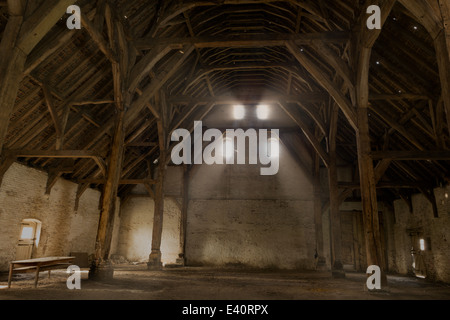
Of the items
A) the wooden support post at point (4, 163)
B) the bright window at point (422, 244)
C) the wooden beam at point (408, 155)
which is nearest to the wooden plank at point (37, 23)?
the wooden support post at point (4, 163)

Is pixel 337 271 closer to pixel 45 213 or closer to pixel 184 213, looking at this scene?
pixel 184 213

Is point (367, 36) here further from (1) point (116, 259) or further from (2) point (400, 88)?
(1) point (116, 259)

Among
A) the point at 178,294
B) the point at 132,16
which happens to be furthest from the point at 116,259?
the point at 132,16

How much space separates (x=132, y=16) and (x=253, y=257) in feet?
38.7

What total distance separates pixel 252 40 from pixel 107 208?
616cm

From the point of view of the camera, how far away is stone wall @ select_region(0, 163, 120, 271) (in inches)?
396

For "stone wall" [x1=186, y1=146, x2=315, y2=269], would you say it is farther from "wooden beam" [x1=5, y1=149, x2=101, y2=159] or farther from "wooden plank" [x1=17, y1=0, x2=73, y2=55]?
"wooden plank" [x1=17, y1=0, x2=73, y2=55]

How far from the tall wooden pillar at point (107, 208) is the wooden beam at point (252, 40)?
2246mm

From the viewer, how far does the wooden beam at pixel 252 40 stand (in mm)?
8156

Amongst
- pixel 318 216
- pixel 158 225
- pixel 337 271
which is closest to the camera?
pixel 337 271

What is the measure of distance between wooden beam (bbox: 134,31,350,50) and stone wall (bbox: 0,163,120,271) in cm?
670

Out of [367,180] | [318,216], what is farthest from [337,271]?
[318,216]

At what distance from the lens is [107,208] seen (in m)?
7.32

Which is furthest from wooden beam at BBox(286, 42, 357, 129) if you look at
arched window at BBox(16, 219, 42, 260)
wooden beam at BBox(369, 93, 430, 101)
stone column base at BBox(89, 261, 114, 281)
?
arched window at BBox(16, 219, 42, 260)
